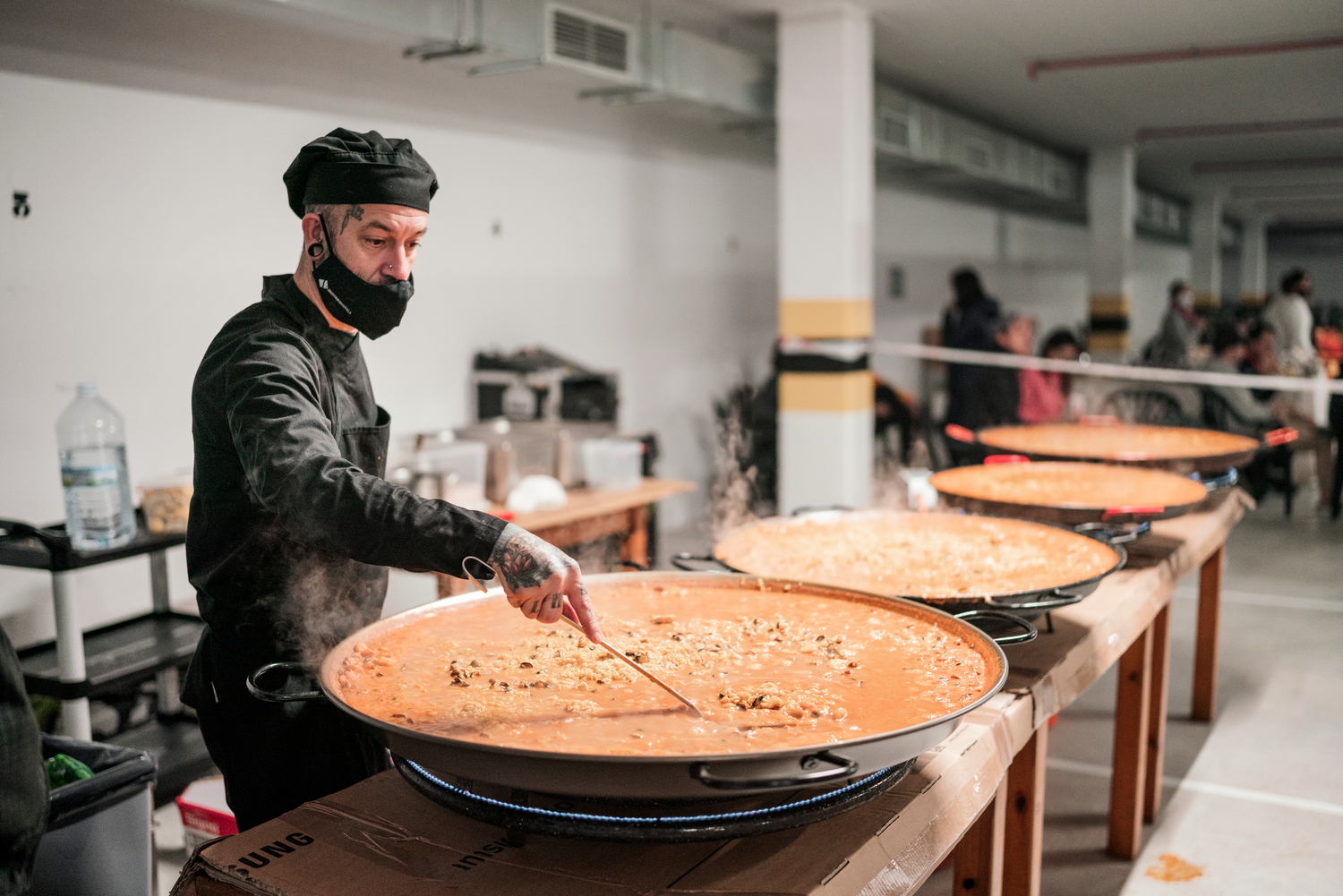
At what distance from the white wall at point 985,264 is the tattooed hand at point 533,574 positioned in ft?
29.7

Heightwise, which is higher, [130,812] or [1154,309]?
[1154,309]

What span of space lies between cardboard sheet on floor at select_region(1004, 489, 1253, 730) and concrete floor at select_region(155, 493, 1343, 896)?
0.71 meters

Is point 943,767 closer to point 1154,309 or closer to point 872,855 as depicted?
point 872,855

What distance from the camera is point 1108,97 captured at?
844 cm

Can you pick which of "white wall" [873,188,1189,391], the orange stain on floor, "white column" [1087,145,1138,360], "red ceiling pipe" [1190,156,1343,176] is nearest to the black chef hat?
the orange stain on floor

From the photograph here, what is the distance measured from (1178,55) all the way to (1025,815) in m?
6.33

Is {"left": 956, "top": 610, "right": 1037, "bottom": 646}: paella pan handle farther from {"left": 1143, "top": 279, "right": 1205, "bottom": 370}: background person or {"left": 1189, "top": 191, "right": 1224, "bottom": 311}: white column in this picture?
{"left": 1189, "top": 191, "right": 1224, "bottom": 311}: white column

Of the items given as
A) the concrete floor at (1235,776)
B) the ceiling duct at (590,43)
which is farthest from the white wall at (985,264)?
the concrete floor at (1235,776)

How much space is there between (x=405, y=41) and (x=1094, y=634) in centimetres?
327

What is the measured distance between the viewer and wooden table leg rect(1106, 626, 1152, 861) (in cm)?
264

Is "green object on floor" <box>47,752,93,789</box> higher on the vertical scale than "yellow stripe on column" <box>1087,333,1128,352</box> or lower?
lower

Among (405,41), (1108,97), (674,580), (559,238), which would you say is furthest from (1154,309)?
(674,580)

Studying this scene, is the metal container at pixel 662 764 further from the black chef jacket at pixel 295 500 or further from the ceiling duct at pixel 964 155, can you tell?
the ceiling duct at pixel 964 155

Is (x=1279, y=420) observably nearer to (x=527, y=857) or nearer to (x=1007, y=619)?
(x=1007, y=619)
